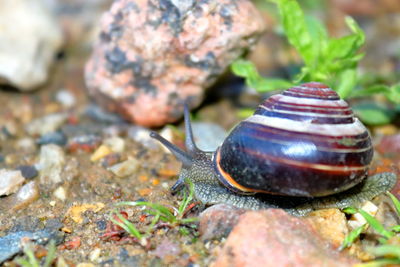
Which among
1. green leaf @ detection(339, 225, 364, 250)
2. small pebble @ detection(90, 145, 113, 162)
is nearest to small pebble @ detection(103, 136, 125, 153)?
small pebble @ detection(90, 145, 113, 162)

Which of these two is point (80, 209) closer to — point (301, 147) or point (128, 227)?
point (128, 227)

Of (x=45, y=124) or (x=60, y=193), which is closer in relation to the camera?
(x=60, y=193)

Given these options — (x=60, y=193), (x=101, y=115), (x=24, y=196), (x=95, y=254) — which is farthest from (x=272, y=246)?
(x=101, y=115)

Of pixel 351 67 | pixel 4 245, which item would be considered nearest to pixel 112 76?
pixel 4 245

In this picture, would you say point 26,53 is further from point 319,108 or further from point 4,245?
point 319,108

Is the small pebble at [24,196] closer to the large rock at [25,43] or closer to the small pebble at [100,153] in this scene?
the small pebble at [100,153]
